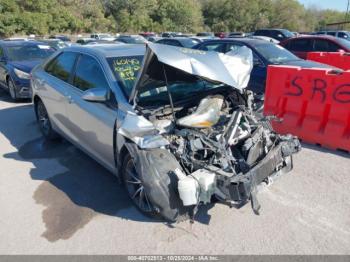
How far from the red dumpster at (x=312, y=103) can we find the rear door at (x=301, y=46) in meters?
5.80

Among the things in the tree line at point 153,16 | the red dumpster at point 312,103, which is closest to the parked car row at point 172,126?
the red dumpster at point 312,103

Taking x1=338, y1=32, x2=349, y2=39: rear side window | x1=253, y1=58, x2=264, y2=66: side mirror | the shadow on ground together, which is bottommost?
x1=338, y1=32, x2=349, y2=39: rear side window

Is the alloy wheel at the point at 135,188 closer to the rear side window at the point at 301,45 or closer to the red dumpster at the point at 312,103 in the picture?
the red dumpster at the point at 312,103

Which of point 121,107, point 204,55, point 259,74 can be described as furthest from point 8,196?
point 259,74

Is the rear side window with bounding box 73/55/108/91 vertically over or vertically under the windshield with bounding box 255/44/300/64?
over

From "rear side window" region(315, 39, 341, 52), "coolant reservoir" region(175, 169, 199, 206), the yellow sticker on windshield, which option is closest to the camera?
A: "coolant reservoir" region(175, 169, 199, 206)

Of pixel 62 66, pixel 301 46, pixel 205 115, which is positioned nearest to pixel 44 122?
pixel 62 66

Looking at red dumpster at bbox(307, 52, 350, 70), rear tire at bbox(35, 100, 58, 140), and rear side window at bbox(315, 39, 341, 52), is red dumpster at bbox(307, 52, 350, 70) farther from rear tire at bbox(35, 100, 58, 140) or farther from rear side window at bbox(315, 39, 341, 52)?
rear tire at bbox(35, 100, 58, 140)

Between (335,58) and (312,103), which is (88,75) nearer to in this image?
(312,103)

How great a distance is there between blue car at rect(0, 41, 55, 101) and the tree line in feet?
108

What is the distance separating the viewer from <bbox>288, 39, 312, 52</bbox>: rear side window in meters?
11.1

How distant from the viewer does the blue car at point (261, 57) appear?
7.66m

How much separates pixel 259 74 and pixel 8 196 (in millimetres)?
5790

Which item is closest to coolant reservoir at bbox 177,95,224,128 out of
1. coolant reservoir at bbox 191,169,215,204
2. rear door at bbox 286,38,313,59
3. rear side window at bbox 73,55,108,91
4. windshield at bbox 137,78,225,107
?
windshield at bbox 137,78,225,107
